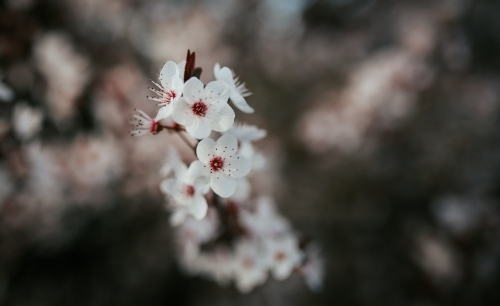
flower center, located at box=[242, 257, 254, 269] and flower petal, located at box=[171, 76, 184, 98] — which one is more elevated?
flower petal, located at box=[171, 76, 184, 98]

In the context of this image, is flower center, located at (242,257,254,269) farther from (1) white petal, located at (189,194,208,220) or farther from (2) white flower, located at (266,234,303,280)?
(1) white petal, located at (189,194,208,220)

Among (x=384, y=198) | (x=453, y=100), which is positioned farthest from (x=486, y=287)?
(x=453, y=100)

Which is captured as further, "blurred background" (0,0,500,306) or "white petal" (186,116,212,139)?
"blurred background" (0,0,500,306)

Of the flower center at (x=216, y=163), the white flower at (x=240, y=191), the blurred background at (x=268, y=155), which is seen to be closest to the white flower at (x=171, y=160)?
the flower center at (x=216, y=163)

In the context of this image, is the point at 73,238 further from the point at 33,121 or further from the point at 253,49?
the point at 253,49

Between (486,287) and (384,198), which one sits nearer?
(486,287)

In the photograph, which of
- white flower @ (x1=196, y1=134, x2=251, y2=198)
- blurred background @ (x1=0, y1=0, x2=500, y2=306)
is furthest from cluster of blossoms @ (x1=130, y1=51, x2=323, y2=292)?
blurred background @ (x1=0, y1=0, x2=500, y2=306)

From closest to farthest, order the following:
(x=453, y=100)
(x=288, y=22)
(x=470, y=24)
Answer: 1. (x=453, y=100)
2. (x=470, y=24)
3. (x=288, y=22)
